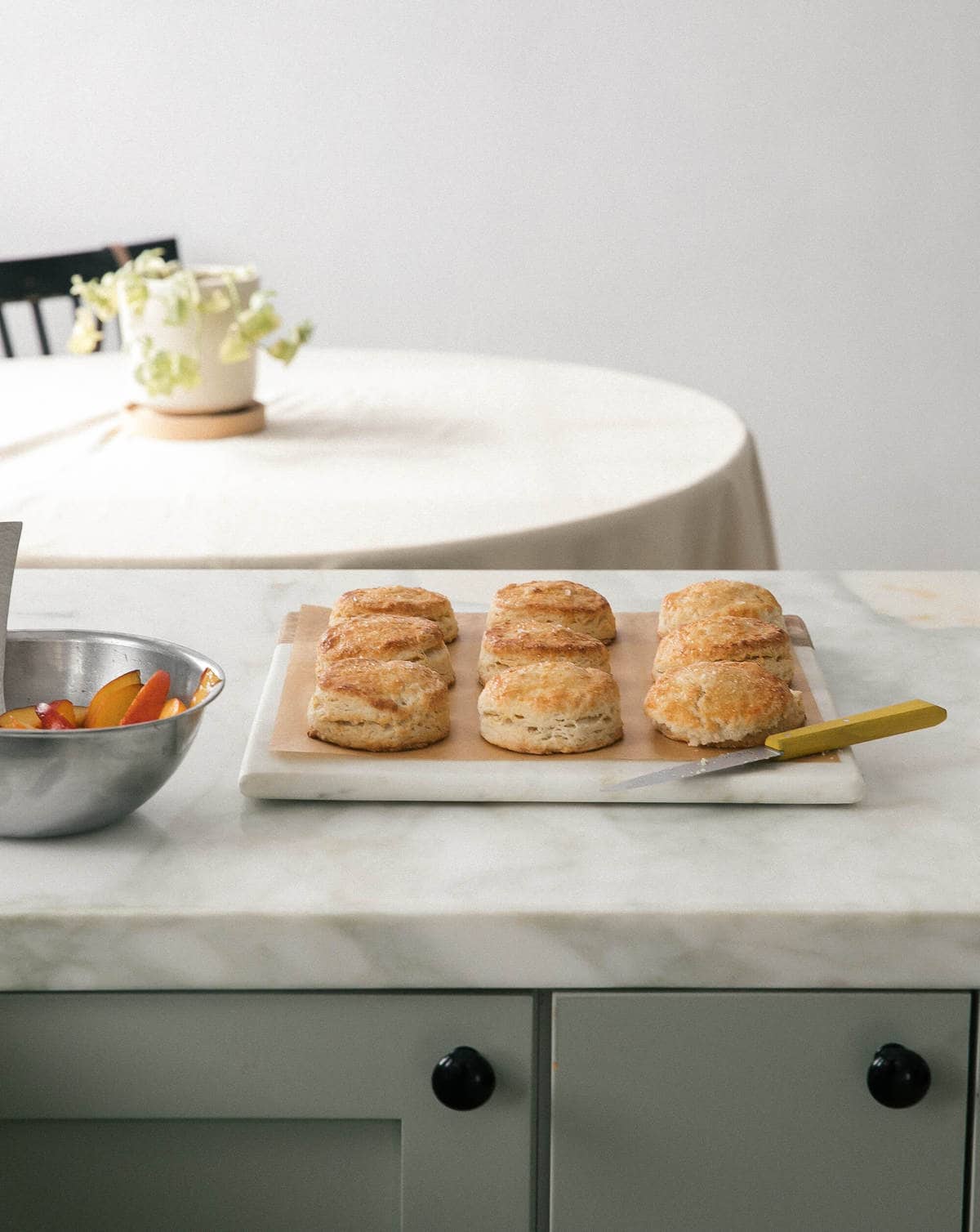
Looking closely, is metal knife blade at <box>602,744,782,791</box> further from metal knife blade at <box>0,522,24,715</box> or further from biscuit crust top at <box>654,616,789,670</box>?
metal knife blade at <box>0,522,24,715</box>

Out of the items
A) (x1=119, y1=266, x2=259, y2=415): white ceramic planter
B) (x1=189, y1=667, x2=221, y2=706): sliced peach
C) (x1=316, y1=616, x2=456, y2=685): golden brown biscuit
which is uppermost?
(x1=189, y1=667, x2=221, y2=706): sliced peach

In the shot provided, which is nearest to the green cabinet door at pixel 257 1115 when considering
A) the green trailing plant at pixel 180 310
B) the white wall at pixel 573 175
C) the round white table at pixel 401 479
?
the round white table at pixel 401 479

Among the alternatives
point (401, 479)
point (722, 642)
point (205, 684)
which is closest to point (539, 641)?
point (722, 642)

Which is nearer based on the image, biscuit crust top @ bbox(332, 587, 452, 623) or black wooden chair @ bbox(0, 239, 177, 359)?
biscuit crust top @ bbox(332, 587, 452, 623)

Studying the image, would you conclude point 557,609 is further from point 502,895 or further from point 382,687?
point 502,895

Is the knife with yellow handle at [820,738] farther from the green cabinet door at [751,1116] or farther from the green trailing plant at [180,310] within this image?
the green trailing plant at [180,310]

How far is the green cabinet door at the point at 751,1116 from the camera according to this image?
0.75 meters

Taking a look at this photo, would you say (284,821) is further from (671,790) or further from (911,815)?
(911,815)

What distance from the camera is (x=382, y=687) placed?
2.77 feet

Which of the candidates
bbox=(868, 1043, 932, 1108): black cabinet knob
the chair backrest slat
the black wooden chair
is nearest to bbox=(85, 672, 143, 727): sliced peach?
bbox=(868, 1043, 932, 1108): black cabinet knob

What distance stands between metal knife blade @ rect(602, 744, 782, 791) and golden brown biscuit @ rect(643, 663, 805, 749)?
0.06ft

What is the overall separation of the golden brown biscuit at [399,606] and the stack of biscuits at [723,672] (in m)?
0.15

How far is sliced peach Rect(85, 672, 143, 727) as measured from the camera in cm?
82

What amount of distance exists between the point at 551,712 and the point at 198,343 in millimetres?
→ 1304
